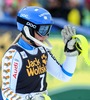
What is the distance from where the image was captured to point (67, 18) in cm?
973

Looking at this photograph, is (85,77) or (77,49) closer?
(77,49)

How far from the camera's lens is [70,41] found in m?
4.64

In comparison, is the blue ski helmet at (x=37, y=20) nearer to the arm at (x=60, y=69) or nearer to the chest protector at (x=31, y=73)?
the chest protector at (x=31, y=73)

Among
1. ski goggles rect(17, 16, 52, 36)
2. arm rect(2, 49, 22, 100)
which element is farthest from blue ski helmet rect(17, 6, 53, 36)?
arm rect(2, 49, 22, 100)

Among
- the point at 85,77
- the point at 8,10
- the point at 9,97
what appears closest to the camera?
the point at 9,97

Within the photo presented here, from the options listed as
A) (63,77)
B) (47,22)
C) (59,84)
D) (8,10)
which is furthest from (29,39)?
(8,10)

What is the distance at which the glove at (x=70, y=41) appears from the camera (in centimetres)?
463

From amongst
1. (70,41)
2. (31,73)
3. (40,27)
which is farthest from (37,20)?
(31,73)

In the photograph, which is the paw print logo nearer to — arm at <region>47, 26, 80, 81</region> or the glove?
arm at <region>47, 26, 80, 81</region>

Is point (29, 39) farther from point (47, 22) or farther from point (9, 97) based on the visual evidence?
point (9, 97)

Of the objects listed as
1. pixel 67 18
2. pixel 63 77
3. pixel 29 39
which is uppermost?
pixel 29 39

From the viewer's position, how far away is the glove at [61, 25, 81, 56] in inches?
182

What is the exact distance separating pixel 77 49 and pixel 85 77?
2653 mm

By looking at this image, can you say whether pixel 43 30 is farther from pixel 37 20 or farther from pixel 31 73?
pixel 31 73
